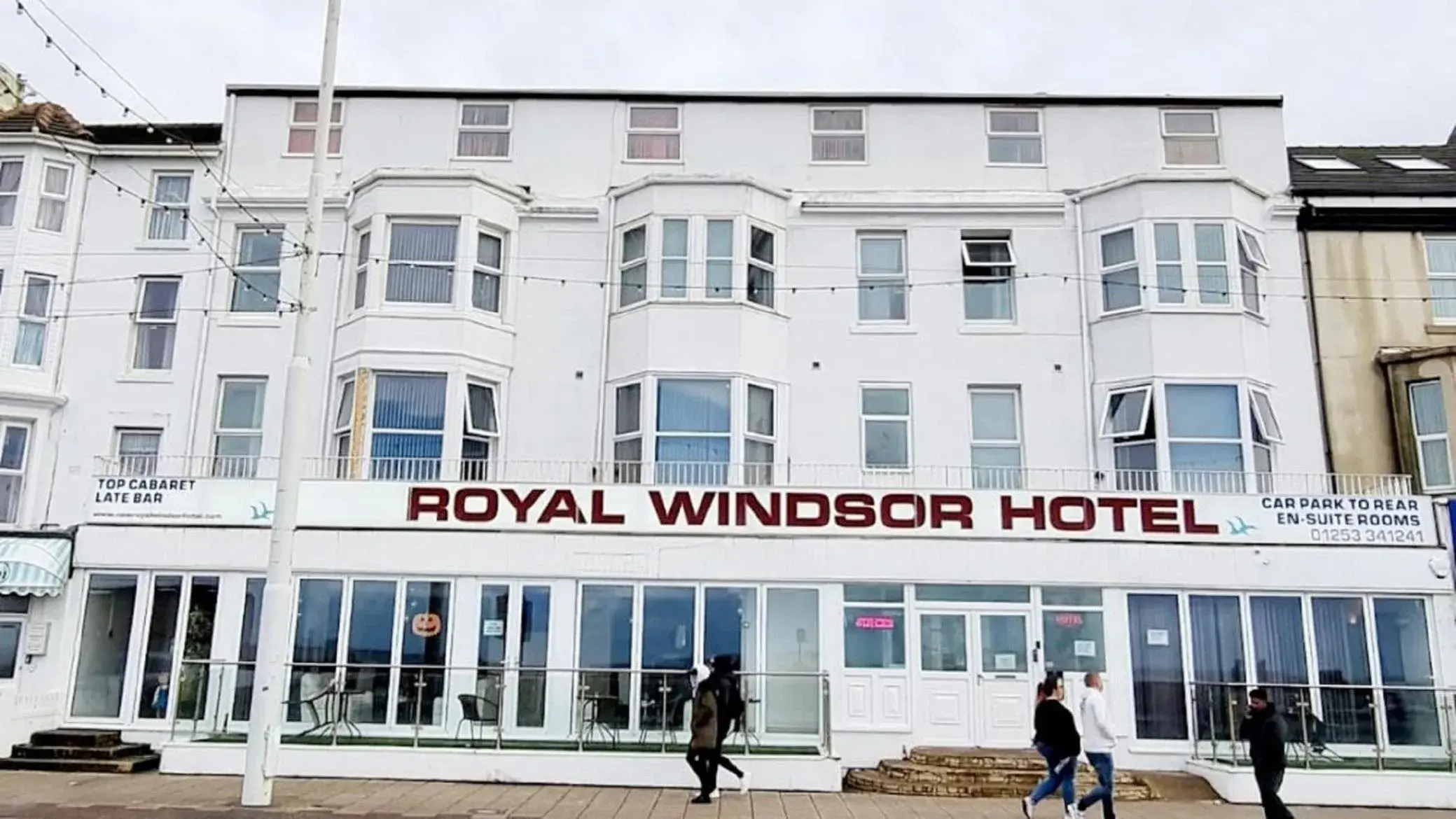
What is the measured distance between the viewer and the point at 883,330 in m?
18.7

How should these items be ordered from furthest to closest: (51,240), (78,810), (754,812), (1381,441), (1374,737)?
(51,240)
(1381,441)
(1374,737)
(754,812)
(78,810)

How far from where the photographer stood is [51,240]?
1892 centimetres

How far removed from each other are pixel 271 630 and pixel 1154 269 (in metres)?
14.3

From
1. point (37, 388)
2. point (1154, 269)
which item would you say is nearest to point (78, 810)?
point (37, 388)

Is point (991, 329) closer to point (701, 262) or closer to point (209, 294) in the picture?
point (701, 262)

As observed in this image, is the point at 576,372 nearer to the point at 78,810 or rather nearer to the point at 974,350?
the point at 974,350

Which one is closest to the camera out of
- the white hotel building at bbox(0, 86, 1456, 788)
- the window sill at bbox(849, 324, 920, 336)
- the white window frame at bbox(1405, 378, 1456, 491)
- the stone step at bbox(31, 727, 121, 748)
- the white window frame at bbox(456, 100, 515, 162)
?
the stone step at bbox(31, 727, 121, 748)

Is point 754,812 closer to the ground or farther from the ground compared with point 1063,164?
closer to the ground

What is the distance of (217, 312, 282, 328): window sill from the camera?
18.8m

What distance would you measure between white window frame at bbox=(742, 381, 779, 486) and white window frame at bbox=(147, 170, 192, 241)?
34.8 ft

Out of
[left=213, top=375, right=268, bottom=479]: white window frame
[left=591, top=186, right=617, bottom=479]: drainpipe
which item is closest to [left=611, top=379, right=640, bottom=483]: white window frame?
[left=591, top=186, right=617, bottom=479]: drainpipe

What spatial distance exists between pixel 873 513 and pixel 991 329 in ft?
14.9

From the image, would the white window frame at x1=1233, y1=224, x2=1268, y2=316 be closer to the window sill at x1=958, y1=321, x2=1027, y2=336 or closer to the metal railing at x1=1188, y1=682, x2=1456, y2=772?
the window sill at x1=958, y1=321, x2=1027, y2=336

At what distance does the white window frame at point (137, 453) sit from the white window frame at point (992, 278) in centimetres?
1396
